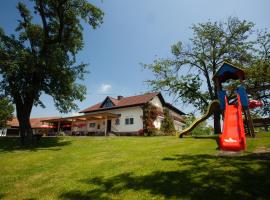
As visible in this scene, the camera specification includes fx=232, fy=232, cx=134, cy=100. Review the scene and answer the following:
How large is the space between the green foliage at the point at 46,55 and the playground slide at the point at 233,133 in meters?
15.8

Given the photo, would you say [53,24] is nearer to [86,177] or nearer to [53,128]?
[86,177]

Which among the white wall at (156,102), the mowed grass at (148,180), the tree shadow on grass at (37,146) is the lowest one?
the mowed grass at (148,180)

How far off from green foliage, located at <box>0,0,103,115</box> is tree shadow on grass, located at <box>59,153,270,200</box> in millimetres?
16439

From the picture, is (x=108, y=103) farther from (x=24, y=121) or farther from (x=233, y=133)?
(x=233, y=133)

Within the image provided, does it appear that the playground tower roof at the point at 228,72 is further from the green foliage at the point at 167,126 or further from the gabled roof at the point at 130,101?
the green foliage at the point at 167,126

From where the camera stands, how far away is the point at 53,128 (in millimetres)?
52281

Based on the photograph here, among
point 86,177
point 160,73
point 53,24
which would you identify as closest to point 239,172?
point 86,177

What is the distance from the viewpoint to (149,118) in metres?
37.1

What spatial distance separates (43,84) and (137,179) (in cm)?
1908

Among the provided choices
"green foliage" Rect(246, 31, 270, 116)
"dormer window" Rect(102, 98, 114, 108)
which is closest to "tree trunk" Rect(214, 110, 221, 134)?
"green foliage" Rect(246, 31, 270, 116)

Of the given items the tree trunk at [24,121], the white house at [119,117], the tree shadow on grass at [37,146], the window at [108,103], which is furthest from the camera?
the window at [108,103]

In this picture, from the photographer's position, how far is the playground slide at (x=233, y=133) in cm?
976

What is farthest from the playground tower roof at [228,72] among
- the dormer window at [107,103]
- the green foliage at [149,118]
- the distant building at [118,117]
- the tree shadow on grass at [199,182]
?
the dormer window at [107,103]

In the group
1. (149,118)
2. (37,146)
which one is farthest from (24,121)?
(149,118)
